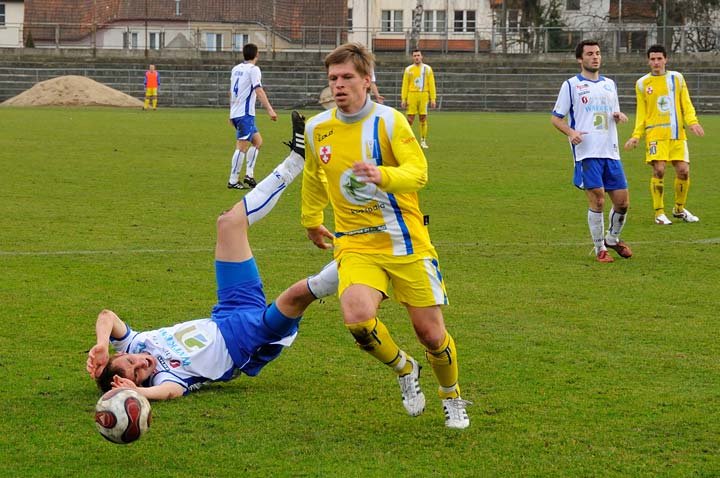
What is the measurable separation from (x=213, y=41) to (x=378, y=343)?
184ft

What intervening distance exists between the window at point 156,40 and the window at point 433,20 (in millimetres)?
13213

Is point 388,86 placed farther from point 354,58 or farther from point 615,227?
point 354,58

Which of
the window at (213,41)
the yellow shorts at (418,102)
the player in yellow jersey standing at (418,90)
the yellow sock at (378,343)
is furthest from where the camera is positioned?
the window at (213,41)

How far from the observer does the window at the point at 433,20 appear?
5909 cm

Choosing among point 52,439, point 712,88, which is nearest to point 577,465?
point 52,439

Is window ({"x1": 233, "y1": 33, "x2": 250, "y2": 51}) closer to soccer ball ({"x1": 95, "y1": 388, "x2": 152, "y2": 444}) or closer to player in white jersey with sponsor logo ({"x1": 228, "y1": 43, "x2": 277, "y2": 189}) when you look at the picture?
player in white jersey with sponsor logo ({"x1": 228, "y1": 43, "x2": 277, "y2": 189})

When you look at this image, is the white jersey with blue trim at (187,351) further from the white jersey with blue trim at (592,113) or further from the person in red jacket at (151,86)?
the person in red jacket at (151,86)

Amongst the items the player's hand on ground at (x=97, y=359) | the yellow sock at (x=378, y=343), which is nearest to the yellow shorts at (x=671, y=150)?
the yellow sock at (x=378, y=343)

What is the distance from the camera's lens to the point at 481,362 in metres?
7.26

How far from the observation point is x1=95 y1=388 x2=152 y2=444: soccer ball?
540 centimetres

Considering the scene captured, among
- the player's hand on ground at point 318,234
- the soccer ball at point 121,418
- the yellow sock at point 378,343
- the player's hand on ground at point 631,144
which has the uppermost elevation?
the player's hand on ground at point 631,144

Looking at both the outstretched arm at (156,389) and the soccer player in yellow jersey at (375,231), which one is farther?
the outstretched arm at (156,389)

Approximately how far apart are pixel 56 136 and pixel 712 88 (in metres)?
29.6

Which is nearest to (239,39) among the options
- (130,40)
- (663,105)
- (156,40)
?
(156,40)
